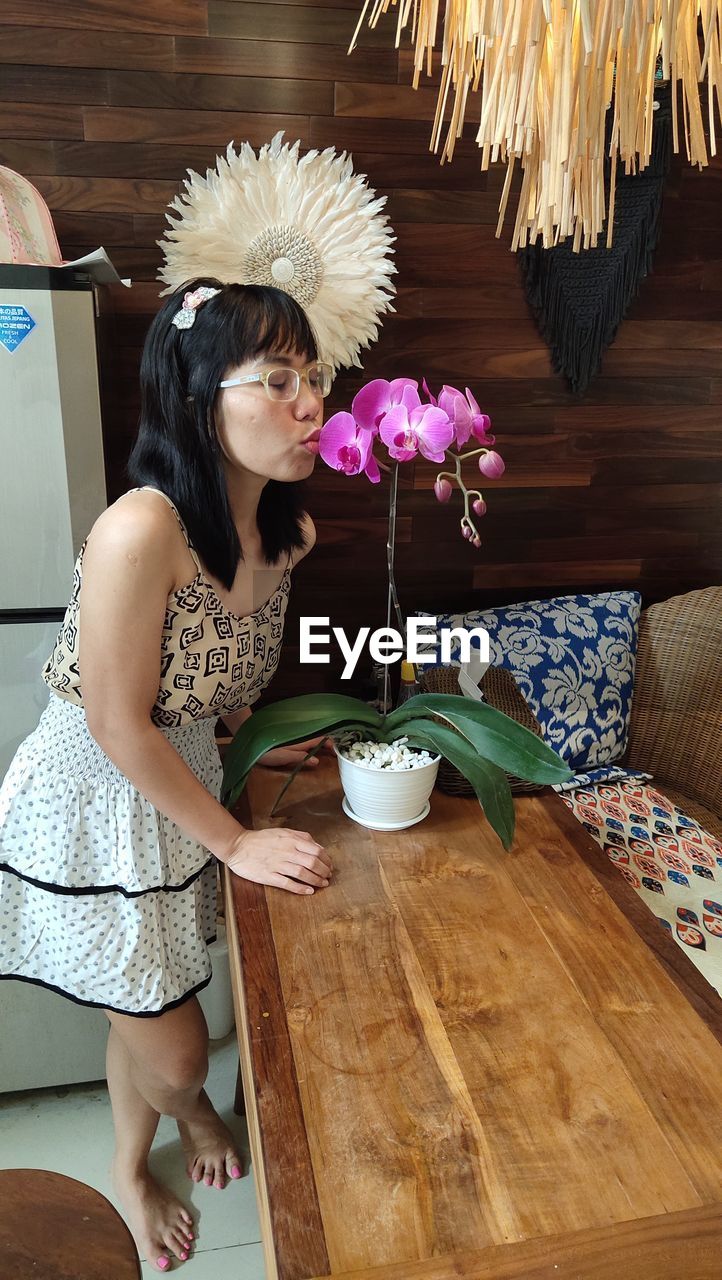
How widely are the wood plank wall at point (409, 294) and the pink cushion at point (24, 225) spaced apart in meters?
0.17

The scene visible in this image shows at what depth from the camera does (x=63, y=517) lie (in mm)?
1563

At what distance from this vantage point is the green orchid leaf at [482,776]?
124 cm

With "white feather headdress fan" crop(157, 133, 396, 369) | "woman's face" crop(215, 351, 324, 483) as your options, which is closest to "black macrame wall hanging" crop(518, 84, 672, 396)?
"white feather headdress fan" crop(157, 133, 396, 369)

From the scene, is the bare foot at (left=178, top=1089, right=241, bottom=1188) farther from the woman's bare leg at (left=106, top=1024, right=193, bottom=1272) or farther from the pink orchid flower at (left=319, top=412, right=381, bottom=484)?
the pink orchid flower at (left=319, top=412, right=381, bottom=484)

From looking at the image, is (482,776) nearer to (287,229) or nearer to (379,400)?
(379,400)

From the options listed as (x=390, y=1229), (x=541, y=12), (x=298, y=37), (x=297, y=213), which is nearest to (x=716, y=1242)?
(x=390, y=1229)

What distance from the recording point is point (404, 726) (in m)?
1.35

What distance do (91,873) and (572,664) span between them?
1254mm

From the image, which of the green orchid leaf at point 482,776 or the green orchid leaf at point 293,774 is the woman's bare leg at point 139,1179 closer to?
the green orchid leaf at point 293,774

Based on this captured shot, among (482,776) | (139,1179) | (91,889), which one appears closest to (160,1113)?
(139,1179)

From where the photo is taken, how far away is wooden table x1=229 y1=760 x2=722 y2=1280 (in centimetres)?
75

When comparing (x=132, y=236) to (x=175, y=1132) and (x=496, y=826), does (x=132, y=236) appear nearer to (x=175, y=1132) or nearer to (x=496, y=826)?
(x=496, y=826)

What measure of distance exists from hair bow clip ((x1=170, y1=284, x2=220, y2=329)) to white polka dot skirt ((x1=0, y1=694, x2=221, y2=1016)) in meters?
0.59

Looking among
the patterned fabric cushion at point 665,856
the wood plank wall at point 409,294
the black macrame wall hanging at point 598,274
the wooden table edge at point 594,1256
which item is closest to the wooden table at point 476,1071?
the wooden table edge at point 594,1256
